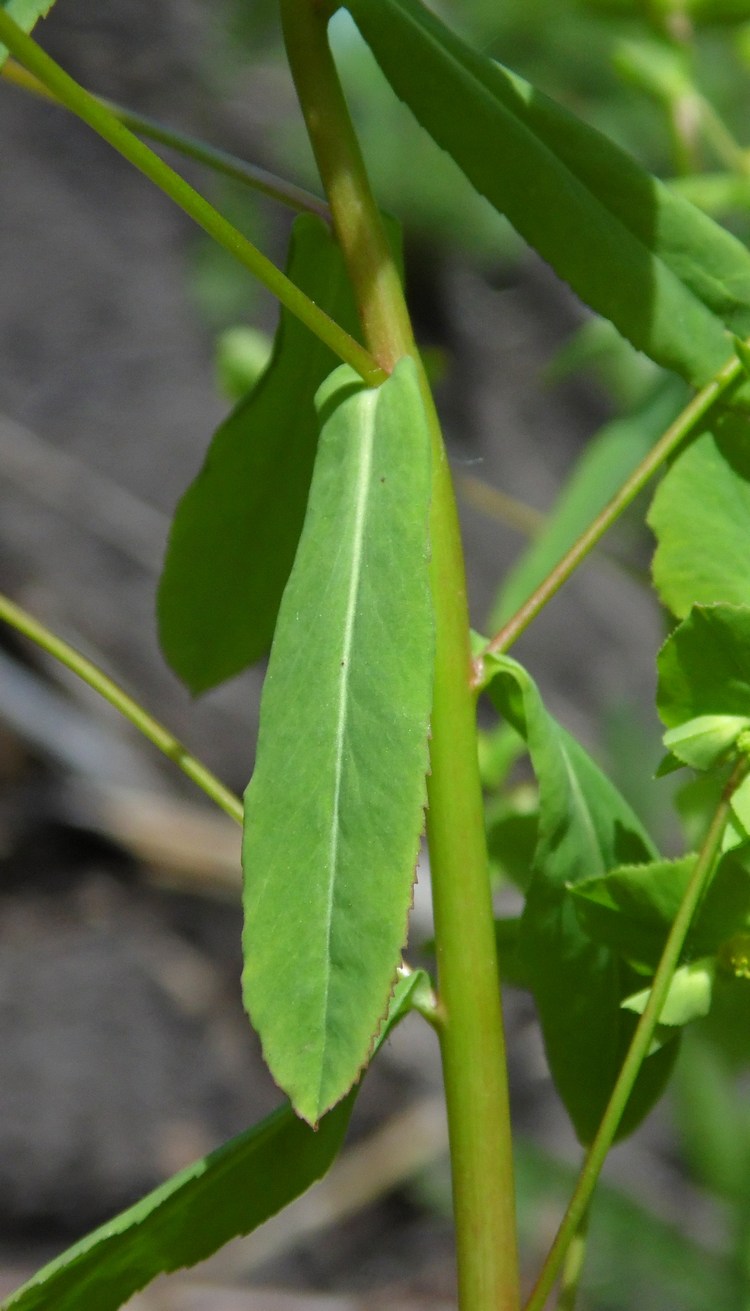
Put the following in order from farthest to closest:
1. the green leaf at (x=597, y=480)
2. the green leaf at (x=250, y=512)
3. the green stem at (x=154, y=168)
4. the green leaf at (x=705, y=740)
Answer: the green leaf at (x=597, y=480)
the green leaf at (x=250, y=512)
the green leaf at (x=705, y=740)
the green stem at (x=154, y=168)

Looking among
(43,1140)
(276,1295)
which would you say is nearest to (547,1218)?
(276,1295)

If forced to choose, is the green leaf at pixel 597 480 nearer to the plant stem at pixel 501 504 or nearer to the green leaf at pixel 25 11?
the plant stem at pixel 501 504

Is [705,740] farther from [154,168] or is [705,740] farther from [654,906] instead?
[154,168]

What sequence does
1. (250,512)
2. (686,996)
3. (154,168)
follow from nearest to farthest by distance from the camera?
(154,168), (686,996), (250,512)

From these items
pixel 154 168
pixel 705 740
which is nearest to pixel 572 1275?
pixel 705 740

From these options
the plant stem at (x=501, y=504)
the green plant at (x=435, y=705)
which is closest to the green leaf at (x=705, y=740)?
the green plant at (x=435, y=705)

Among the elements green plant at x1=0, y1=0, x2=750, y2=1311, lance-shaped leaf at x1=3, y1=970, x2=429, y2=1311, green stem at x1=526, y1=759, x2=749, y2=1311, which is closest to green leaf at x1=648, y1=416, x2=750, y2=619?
green plant at x1=0, y1=0, x2=750, y2=1311
